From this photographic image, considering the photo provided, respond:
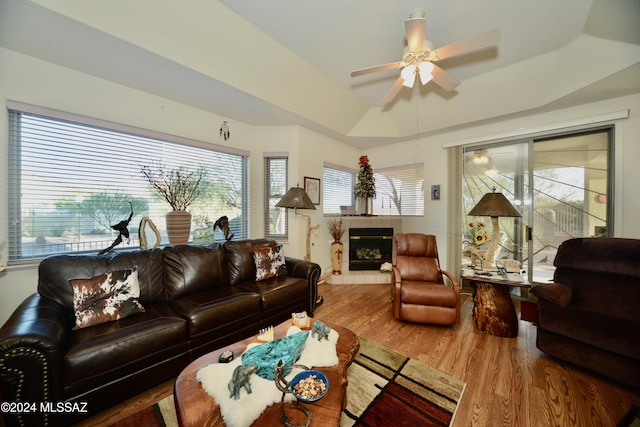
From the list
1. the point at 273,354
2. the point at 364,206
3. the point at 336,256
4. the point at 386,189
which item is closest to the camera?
the point at 273,354

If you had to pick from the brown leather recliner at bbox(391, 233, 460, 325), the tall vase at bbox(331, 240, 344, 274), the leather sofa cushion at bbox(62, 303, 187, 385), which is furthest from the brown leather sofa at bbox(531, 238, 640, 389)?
the leather sofa cushion at bbox(62, 303, 187, 385)

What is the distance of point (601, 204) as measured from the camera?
2895 millimetres

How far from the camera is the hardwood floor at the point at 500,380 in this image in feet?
4.80

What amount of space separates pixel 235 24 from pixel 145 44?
2.81ft

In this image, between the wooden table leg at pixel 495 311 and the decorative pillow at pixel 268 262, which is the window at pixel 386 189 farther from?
the wooden table leg at pixel 495 311

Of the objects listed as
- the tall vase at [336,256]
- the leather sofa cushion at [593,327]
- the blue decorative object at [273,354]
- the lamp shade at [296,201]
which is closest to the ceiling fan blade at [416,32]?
the lamp shade at [296,201]

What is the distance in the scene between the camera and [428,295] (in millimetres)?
2533

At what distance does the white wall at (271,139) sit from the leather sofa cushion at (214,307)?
1.55 meters

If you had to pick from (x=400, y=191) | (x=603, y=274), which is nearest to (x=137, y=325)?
(x=603, y=274)

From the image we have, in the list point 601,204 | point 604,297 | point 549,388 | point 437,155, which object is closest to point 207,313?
point 549,388

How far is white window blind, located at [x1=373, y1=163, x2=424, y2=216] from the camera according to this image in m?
4.50

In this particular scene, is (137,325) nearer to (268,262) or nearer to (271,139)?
(268,262)

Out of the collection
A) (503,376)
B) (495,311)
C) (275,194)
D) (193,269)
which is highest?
(275,194)

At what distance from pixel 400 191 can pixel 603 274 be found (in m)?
3.07
